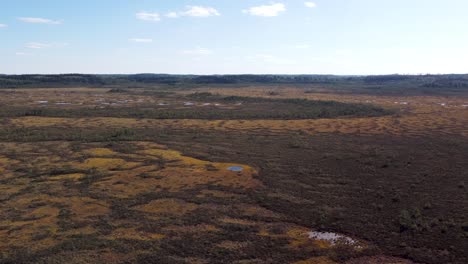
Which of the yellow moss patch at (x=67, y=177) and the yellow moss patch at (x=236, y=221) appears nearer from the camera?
the yellow moss patch at (x=236, y=221)

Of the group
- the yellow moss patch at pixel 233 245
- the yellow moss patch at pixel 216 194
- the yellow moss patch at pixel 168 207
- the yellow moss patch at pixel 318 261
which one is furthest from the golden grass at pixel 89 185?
the yellow moss patch at pixel 318 261

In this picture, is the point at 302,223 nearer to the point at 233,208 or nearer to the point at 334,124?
the point at 233,208

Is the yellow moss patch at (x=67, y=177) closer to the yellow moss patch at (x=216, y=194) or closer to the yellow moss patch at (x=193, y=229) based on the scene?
the yellow moss patch at (x=216, y=194)

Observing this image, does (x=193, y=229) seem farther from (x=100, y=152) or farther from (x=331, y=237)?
(x=100, y=152)

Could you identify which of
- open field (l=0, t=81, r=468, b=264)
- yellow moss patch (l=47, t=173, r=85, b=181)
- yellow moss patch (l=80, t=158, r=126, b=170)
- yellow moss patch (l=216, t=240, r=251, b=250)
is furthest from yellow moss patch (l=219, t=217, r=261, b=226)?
yellow moss patch (l=80, t=158, r=126, b=170)

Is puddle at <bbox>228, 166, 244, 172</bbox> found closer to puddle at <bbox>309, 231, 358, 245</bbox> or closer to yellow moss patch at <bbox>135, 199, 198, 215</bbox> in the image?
yellow moss patch at <bbox>135, 199, 198, 215</bbox>

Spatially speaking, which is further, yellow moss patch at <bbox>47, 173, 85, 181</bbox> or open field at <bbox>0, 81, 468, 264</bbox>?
yellow moss patch at <bbox>47, 173, 85, 181</bbox>

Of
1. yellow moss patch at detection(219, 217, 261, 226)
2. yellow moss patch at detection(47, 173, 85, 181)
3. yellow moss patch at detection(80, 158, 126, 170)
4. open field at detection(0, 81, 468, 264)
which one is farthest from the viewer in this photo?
yellow moss patch at detection(80, 158, 126, 170)
